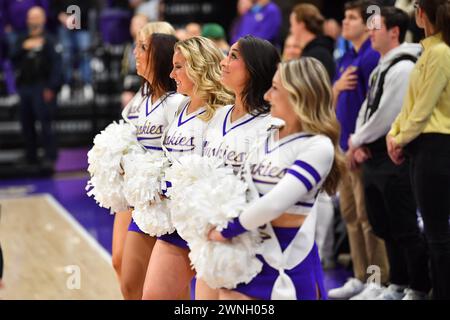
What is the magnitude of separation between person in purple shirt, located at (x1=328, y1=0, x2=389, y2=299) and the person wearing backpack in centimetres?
28

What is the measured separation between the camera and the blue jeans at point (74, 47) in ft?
39.8

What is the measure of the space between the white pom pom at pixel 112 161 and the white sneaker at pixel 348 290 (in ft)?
6.18

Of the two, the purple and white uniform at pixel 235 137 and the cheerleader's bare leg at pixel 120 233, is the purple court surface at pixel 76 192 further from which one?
the purple and white uniform at pixel 235 137

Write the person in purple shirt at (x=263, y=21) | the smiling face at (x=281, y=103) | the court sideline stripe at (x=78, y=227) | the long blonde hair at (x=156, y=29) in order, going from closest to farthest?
the smiling face at (x=281, y=103)
the long blonde hair at (x=156, y=29)
the court sideline stripe at (x=78, y=227)
the person in purple shirt at (x=263, y=21)

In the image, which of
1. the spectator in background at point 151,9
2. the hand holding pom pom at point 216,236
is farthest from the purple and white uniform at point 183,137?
the spectator in background at point 151,9

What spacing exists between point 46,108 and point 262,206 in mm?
8131

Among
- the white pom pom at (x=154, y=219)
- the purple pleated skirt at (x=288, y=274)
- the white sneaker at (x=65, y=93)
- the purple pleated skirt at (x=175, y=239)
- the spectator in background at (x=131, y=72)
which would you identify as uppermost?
the purple pleated skirt at (x=288, y=274)

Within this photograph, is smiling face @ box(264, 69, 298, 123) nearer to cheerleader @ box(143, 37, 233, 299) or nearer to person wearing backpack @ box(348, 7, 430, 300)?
cheerleader @ box(143, 37, 233, 299)

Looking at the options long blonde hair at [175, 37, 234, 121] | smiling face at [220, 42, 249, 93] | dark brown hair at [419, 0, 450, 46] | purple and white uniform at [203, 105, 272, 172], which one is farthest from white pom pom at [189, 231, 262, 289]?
dark brown hair at [419, 0, 450, 46]

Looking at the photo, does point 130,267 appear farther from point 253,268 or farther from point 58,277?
point 58,277

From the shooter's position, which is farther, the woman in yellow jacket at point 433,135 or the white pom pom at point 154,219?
the woman in yellow jacket at point 433,135

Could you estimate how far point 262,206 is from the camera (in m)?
3.17

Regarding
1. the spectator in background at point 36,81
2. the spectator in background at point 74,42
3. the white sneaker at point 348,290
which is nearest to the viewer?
the white sneaker at point 348,290
